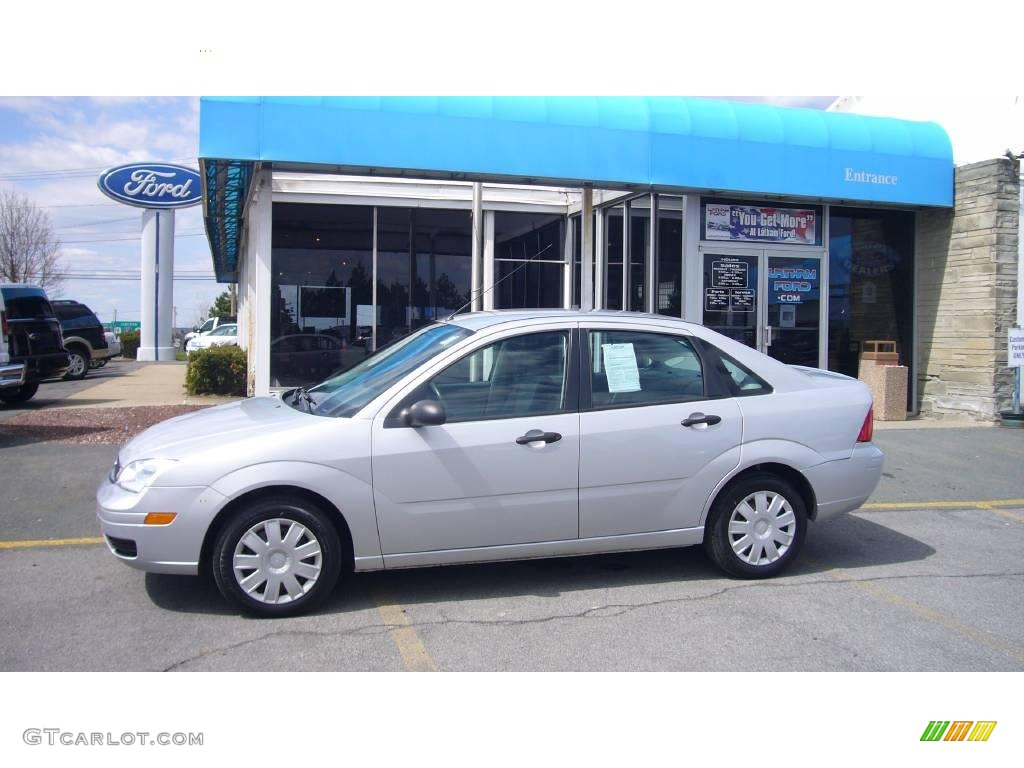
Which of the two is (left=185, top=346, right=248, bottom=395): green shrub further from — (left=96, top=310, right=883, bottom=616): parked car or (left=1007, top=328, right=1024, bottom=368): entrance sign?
(left=1007, top=328, right=1024, bottom=368): entrance sign

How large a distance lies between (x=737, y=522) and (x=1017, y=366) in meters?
9.33

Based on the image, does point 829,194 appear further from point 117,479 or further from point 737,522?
point 117,479

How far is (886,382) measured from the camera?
12602 mm

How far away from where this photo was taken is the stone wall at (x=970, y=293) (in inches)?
490

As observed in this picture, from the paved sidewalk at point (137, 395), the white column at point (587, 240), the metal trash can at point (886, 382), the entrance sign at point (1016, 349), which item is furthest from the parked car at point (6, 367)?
the entrance sign at point (1016, 349)

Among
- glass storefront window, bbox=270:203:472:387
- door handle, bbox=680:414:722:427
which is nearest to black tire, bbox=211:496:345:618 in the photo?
door handle, bbox=680:414:722:427

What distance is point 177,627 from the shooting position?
442 centimetres

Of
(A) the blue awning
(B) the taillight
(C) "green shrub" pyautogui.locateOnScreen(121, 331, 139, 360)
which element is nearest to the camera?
(B) the taillight

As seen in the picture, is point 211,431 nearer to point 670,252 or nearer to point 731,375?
point 731,375

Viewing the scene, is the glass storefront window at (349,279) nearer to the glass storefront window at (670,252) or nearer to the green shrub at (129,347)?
the glass storefront window at (670,252)

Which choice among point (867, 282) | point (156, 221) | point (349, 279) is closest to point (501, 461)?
point (349, 279)

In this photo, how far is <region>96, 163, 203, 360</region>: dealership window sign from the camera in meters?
30.7

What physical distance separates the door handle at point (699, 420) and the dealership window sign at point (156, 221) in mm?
28192

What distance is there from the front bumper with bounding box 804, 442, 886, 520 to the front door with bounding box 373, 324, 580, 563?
1.66m
